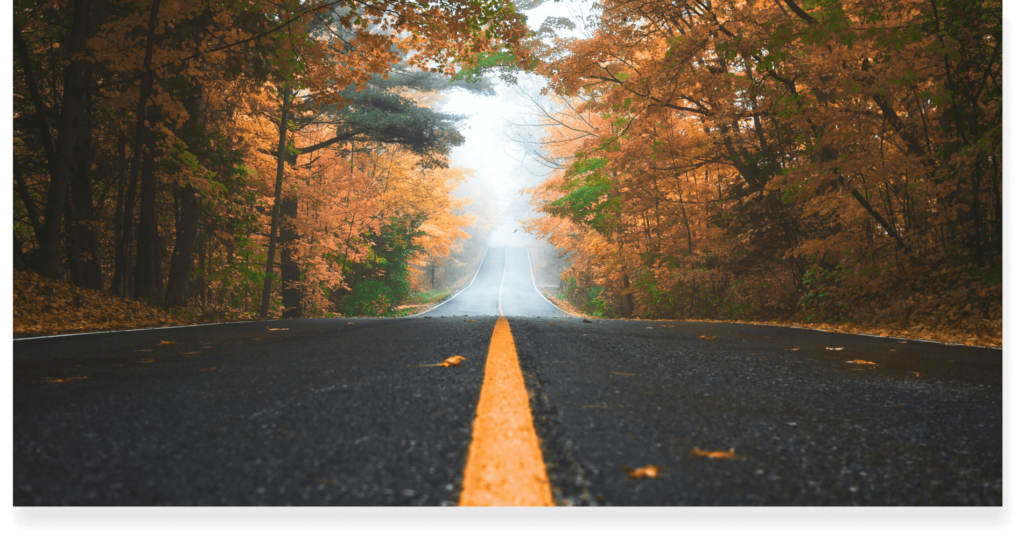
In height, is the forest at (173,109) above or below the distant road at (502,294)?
above

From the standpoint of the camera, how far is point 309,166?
17.5 metres

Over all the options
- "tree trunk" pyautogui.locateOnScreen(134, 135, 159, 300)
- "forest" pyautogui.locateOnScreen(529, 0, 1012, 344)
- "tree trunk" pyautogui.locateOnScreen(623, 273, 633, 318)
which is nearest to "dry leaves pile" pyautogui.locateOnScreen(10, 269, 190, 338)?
"tree trunk" pyautogui.locateOnScreen(134, 135, 159, 300)

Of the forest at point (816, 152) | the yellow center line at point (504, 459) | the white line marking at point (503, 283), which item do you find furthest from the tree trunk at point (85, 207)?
the white line marking at point (503, 283)

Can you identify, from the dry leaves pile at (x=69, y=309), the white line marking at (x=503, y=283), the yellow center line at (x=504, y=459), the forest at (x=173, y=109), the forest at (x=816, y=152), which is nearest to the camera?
the yellow center line at (x=504, y=459)

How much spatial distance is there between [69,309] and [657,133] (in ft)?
40.5

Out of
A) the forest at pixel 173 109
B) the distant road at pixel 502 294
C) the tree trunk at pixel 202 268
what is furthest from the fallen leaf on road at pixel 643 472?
the tree trunk at pixel 202 268

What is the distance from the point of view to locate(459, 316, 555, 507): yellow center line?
35.4 inches

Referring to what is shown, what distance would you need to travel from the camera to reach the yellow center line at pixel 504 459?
2.95ft

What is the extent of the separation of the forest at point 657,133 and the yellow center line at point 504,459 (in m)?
4.55

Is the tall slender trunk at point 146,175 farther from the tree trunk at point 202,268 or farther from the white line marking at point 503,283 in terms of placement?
the white line marking at point 503,283

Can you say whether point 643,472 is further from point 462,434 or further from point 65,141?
point 65,141

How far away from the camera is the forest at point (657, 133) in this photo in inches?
272

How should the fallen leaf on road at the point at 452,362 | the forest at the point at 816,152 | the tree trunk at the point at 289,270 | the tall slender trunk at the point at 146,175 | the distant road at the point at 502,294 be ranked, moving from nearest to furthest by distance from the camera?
1. the fallen leaf on road at the point at 452,362
2. the forest at the point at 816,152
3. the tall slender trunk at the point at 146,175
4. the tree trunk at the point at 289,270
5. the distant road at the point at 502,294

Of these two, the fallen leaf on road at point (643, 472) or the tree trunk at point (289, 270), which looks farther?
the tree trunk at point (289, 270)
